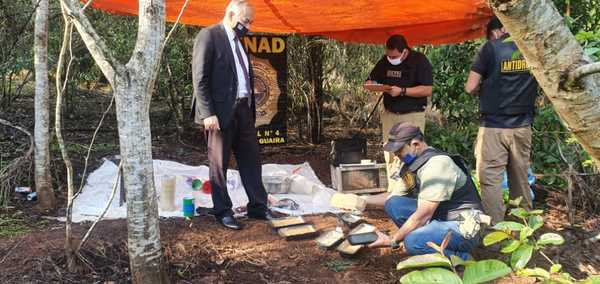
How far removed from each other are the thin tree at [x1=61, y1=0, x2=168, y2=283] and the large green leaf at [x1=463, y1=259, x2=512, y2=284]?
5.71 ft

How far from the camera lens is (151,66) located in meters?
2.28

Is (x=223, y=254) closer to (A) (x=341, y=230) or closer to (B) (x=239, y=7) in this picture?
(A) (x=341, y=230)

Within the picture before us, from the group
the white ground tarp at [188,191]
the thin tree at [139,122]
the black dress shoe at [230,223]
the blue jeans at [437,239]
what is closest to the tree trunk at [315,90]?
the white ground tarp at [188,191]

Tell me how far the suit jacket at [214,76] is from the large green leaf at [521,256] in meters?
2.46

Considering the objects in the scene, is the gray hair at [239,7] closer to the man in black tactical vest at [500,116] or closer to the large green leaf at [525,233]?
the man in black tactical vest at [500,116]

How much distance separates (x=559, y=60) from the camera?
75cm

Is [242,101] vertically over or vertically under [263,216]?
over

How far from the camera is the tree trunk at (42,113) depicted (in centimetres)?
354

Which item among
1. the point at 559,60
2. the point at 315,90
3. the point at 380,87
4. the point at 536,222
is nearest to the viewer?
the point at 559,60

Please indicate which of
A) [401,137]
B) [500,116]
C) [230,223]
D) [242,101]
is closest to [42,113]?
[242,101]

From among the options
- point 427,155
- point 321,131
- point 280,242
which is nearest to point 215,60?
point 280,242

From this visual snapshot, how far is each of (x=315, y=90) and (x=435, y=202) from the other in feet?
14.2

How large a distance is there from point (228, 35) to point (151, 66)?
1220mm

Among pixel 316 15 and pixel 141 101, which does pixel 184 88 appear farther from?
pixel 141 101
